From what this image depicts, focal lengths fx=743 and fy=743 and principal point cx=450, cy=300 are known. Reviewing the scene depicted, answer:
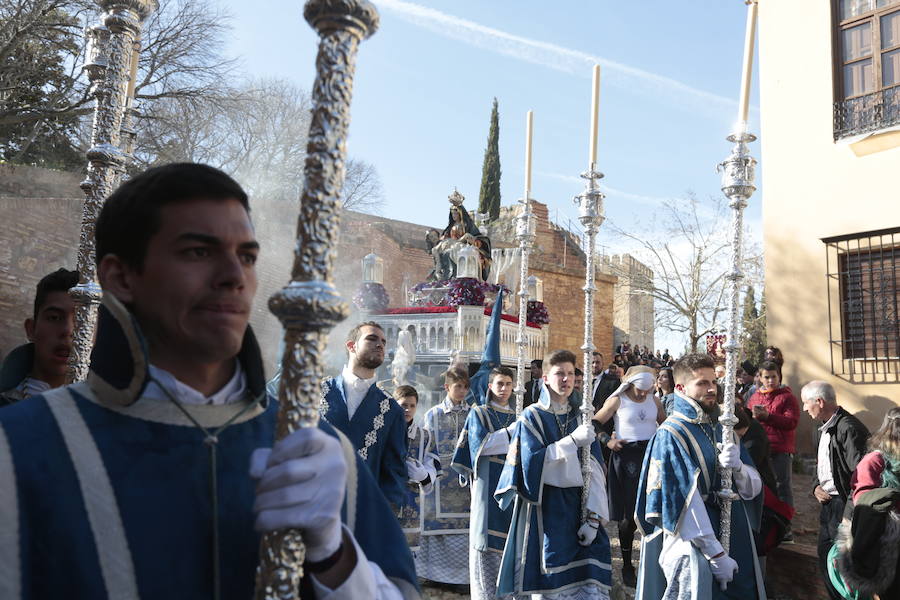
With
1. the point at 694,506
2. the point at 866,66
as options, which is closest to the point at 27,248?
the point at 694,506

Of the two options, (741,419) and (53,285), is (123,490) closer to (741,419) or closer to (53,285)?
(53,285)

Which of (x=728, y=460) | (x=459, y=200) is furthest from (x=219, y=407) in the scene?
(x=459, y=200)

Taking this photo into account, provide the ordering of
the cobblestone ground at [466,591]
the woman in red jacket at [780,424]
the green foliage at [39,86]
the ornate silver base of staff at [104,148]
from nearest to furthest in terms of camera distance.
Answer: the ornate silver base of staff at [104,148] → the cobblestone ground at [466,591] → the woman in red jacket at [780,424] → the green foliage at [39,86]

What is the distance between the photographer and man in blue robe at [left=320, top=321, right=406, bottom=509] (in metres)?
5.23

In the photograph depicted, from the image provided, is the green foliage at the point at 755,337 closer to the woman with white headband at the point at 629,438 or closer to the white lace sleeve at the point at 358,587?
the woman with white headband at the point at 629,438

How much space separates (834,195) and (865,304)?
177 cm

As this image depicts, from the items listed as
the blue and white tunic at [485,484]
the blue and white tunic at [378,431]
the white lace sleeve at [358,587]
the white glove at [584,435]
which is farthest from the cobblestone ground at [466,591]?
the white lace sleeve at [358,587]

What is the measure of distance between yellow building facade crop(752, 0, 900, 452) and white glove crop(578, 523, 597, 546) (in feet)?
22.9

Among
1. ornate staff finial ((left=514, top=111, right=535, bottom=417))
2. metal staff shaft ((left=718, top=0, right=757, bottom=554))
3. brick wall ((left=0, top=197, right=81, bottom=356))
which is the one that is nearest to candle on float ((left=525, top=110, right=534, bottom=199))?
ornate staff finial ((left=514, top=111, right=535, bottom=417))

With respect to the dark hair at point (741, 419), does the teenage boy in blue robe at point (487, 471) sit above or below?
below

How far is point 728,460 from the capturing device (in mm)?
4469

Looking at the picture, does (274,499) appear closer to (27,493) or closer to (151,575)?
(151,575)

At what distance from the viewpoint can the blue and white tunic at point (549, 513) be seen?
562 cm

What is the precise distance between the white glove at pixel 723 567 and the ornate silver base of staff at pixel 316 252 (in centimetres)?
387
